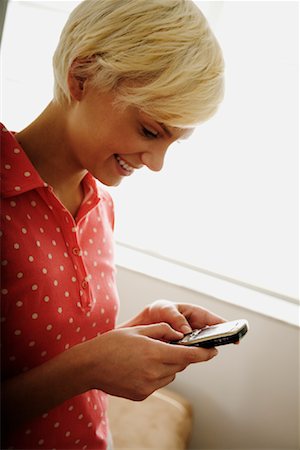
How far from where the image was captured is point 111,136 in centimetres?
61

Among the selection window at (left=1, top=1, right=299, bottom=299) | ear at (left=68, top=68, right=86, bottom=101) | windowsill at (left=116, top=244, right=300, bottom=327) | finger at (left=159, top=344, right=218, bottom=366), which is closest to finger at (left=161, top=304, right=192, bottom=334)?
finger at (left=159, top=344, right=218, bottom=366)

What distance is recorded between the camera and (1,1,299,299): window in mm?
1312

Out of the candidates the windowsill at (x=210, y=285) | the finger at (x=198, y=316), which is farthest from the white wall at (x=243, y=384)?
the finger at (x=198, y=316)

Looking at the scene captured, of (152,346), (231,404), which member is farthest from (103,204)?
(231,404)

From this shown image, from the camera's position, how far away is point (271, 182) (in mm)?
1399

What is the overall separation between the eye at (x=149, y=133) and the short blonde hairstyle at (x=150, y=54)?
32 mm

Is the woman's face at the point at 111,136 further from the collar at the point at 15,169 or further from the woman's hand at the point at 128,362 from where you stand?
the woman's hand at the point at 128,362

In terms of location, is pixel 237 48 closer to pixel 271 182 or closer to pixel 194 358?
pixel 271 182

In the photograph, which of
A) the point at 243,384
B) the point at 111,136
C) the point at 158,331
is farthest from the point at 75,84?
the point at 243,384

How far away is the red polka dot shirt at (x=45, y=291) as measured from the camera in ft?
1.84

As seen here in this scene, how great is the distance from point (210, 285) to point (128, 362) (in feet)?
2.97

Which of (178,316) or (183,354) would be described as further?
(178,316)

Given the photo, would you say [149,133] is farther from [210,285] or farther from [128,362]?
[210,285]

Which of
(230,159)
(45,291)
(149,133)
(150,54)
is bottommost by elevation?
(45,291)
